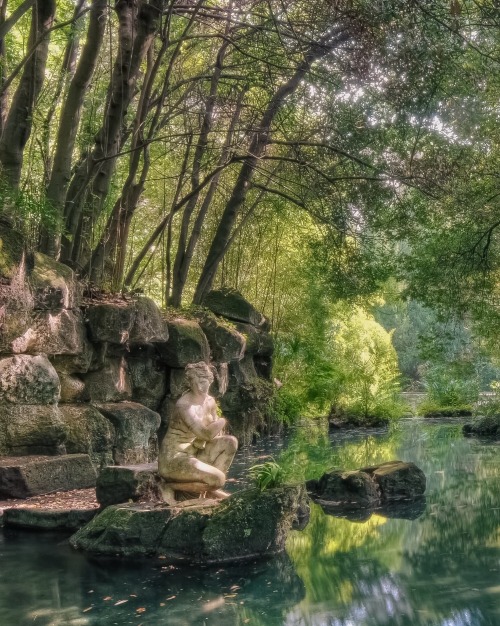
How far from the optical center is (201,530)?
707 cm

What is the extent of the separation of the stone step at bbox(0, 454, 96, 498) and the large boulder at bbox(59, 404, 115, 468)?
590 mm

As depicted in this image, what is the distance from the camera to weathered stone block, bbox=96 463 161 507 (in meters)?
8.15

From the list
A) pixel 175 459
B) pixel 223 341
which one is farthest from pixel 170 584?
pixel 223 341

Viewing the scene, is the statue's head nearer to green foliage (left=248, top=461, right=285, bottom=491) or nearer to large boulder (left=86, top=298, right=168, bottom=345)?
green foliage (left=248, top=461, right=285, bottom=491)

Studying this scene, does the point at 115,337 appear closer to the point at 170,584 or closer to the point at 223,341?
the point at 223,341

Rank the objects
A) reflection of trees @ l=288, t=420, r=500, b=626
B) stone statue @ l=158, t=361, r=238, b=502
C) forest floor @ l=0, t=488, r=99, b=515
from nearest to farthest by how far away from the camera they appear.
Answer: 1. reflection of trees @ l=288, t=420, r=500, b=626
2. stone statue @ l=158, t=361, r=238, b=502
3. forest floor @ l=0, t=488, r=99, b=515

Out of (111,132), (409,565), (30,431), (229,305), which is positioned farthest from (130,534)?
(229,305)

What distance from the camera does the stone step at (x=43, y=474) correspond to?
8742 millimetres

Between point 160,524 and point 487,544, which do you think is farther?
point 487,544

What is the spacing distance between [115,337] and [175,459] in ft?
14.1

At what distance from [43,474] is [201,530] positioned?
9.30 feet

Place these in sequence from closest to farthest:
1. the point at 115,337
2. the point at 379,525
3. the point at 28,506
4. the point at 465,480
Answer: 1. the point at 28,506
2. the point at 379,525
3. the point at 115,337
4. the point at 465,480

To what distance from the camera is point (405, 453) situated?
55.3ft

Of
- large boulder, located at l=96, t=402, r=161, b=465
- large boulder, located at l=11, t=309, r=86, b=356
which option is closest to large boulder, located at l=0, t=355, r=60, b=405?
large boulder, located at l=11, t=309, r=86, b=356
